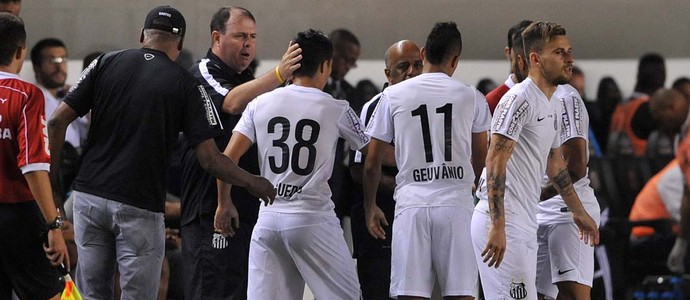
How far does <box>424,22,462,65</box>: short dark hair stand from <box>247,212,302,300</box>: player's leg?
A: 3.99 feet

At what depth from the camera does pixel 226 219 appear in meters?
7.06

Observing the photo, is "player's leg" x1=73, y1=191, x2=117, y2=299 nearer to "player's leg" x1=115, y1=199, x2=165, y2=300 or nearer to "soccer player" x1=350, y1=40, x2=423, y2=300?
"player's leg" x1=115, y1=199, x2=165, y2=300

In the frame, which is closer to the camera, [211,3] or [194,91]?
[194,91]

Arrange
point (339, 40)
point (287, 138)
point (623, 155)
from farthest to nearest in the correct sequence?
point (623, 155) < point (339, 40) < point (287, 138)

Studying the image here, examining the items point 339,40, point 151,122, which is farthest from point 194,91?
point 339,40

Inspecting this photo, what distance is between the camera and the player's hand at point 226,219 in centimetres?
705

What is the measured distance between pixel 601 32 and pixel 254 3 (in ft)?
10.8

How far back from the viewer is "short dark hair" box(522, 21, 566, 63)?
272 inches

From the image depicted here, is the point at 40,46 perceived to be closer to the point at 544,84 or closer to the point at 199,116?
the point at 199,116

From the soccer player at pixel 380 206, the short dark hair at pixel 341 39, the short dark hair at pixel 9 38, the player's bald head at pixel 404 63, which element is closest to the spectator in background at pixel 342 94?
the short dark hair at pixel 341 39

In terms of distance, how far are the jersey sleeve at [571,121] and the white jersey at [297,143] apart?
1346 mm

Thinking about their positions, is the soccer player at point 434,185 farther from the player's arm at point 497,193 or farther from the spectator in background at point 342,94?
the spectator in background at point 342,94

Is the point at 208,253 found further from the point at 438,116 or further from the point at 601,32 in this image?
the point at 601,32

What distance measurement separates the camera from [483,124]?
7324 mm
